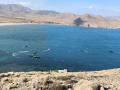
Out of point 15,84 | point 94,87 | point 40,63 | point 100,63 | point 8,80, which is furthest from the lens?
point 100,63

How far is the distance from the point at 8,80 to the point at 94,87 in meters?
5.51

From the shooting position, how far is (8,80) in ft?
64.2

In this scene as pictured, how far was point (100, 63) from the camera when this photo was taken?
276ft

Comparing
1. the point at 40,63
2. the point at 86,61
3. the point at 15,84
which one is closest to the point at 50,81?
the point at 15,84

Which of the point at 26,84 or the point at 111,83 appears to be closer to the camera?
the point at 26,84

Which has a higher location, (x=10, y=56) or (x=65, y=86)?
(x=65, y=86)

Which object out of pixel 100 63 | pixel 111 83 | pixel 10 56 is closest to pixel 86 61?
pixel 100 63

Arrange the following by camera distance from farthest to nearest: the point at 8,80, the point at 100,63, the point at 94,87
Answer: the point at 100,63 → the point at 8,80 → the point at 94,87

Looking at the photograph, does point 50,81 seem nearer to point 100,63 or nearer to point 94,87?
point 94,87

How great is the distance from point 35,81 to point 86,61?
6703cm

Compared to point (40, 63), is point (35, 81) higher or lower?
higher

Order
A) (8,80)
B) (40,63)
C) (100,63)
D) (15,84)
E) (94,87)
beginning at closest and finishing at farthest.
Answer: (94,87)
(15,84)
(8,80)
(40,63)
(100,63)

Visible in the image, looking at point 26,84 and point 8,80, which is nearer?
point 26,84

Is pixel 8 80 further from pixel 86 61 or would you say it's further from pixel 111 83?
pixel 86 61
